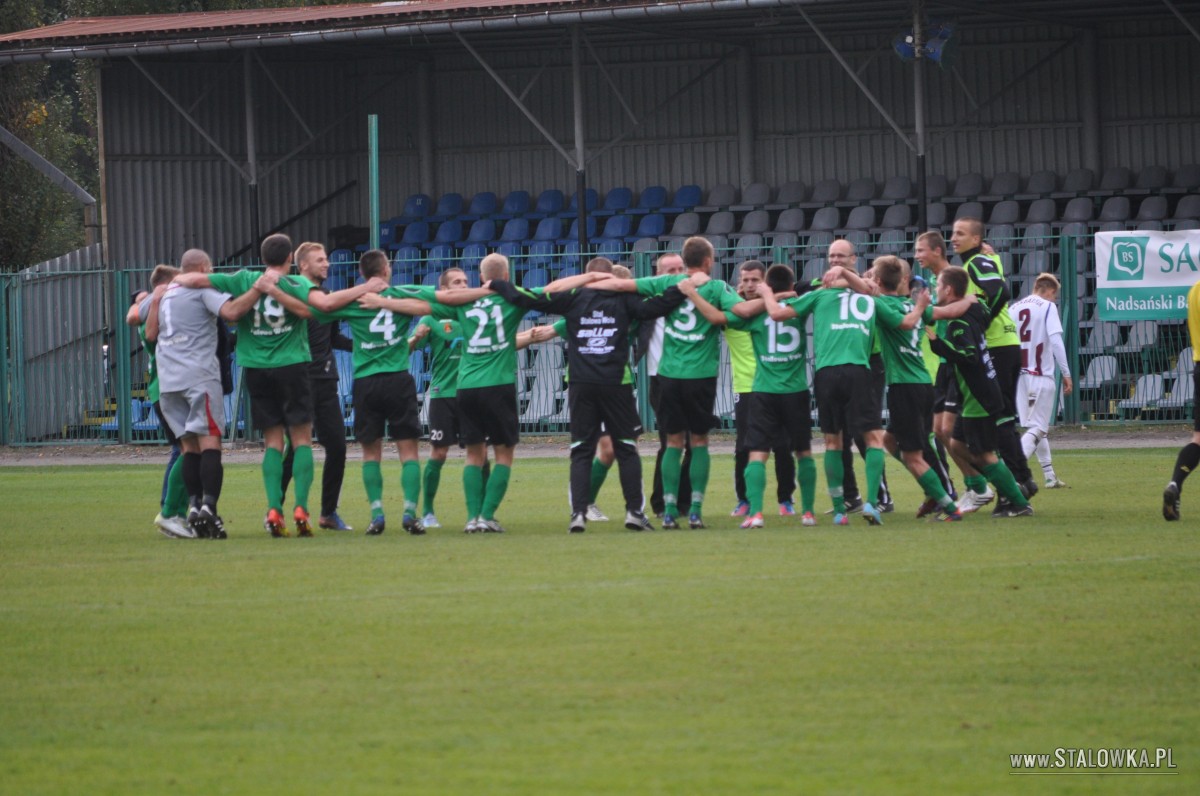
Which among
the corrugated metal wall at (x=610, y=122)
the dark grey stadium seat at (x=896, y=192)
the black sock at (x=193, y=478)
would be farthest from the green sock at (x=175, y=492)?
the corrugated metal wall at (x=610, y=122)

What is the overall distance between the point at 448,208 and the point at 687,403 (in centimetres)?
2175

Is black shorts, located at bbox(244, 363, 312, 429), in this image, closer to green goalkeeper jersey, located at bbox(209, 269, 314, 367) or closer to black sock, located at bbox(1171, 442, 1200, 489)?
green goalkeeper jersey, located at bbox(209, 269, 314, 367)

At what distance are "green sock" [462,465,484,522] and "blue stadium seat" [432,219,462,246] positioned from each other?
19.8m

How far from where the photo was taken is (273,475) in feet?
40.0

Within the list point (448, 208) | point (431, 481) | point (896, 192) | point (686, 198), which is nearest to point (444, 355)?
point (431, 481)

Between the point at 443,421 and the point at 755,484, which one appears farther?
the point at 443,421

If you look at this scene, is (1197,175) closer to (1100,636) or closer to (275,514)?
(275,514)

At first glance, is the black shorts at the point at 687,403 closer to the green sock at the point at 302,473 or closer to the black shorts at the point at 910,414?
the black shorts at the point at 910,414

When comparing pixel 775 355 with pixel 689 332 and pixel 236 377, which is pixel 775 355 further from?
pixel 236 377

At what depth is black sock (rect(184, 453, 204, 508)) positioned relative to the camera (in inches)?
479

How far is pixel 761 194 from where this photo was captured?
30844 mm

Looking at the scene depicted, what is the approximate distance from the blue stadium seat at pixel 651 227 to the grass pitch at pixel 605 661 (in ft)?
62.4

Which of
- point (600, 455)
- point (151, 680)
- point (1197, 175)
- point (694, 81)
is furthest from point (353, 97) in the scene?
point (151, 680)
